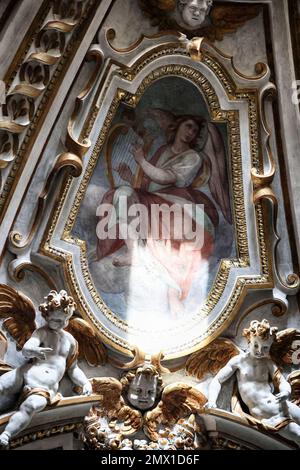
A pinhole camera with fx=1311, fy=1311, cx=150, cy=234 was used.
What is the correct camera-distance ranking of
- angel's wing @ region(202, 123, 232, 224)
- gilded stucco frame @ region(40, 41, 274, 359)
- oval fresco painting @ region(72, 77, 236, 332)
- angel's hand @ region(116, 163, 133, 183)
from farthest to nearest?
1. angel's wing @ region(202, 123, 232, 224)
2. angel's hand @ region(116, 163, 133, 183)
3. oval fresco painting @ region(72, 77, 236, 332)
4. gilded stucco frame @ region(40, 41, 274, 359)

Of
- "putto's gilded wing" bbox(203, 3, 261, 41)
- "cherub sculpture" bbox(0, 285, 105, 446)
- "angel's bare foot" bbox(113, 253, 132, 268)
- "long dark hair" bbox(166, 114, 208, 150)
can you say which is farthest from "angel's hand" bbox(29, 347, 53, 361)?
"putto's gilded wing" bbox(203, 3, 261, 41)

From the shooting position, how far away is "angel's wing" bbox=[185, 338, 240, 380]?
13.1m

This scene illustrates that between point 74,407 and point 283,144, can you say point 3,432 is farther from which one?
point 283,144

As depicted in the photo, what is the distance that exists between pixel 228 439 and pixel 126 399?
107 centimetres

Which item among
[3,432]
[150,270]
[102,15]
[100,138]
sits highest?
[102,15]

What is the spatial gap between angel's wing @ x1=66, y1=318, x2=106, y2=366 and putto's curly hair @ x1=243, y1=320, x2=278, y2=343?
1476 millimetres

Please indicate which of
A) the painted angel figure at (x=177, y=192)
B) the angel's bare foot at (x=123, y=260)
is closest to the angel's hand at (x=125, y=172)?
the painted angel figure at (x=177, y=192)

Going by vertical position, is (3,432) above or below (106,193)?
below

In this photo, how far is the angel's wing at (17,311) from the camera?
12.6m

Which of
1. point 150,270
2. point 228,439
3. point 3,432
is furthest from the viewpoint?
point 150,270

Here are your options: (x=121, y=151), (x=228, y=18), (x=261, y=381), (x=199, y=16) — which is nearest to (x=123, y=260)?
(x=121, y=151)

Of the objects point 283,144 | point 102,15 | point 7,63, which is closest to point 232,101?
point 283,144

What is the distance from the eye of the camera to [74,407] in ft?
40.1

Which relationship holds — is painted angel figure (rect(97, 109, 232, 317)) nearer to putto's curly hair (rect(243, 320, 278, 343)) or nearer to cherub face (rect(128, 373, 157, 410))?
A: putto's curly hair (rect(243, 320, 278, 343))
